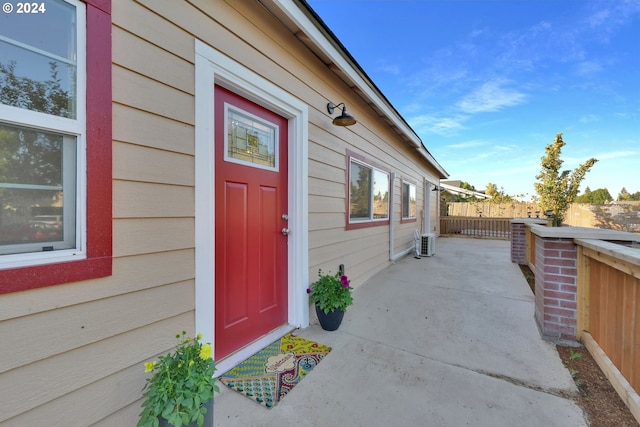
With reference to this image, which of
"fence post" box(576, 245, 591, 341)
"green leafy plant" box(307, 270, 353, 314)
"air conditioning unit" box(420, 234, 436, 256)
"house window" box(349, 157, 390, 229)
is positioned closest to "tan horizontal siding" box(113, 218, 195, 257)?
"green leafy plant" box(307, 270, 353, 314)

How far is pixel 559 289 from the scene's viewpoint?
227 centimetres

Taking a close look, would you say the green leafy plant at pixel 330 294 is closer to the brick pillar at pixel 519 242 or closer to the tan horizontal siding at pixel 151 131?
the tan horizontal siding at pixel 151 131

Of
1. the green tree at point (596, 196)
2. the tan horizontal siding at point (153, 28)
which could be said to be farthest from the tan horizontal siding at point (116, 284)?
the green tree at point (596, 196)

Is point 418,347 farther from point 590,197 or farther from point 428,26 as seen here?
point 590,197

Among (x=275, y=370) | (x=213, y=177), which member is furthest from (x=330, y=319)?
(x=213, y=177)

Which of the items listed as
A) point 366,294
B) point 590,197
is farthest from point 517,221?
point 590,197

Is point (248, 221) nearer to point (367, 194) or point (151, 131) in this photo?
point (151, 131)

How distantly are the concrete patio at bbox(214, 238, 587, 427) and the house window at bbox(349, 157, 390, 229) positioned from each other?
137cm

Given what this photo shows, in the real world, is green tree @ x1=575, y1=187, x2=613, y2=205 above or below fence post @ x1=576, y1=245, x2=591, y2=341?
above

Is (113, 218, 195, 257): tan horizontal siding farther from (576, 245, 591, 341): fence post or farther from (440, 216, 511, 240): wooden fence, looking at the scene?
(440, 216, 511, 240): wooden fence

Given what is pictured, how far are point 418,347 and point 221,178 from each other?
7.22 feet

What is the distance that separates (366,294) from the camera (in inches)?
142

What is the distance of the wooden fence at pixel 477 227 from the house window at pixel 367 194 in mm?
7577

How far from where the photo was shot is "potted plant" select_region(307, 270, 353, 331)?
2.44m
